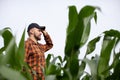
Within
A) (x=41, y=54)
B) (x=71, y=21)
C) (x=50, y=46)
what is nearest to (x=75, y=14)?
(x=71, y=21)

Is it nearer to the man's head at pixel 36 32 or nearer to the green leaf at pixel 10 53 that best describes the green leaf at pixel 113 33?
the green leaf at pixel 10 53

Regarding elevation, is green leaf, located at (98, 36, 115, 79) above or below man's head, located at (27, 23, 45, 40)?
above

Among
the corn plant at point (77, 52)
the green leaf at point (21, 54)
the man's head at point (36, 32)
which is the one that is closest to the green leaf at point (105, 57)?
the corn plant at point (77, 52)

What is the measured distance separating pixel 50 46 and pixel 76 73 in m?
1.04

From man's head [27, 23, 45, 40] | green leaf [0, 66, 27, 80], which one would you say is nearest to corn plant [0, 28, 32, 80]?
green leaf [0, 66, 27, 80]

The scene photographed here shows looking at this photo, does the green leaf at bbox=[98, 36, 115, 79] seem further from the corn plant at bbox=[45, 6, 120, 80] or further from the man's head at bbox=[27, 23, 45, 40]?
the man's head at bbox=[27, 23, 45, 40]

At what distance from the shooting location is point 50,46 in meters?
1.41

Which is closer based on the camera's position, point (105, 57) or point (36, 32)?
point (105, 57)

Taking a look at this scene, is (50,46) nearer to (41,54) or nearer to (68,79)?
(41,54)

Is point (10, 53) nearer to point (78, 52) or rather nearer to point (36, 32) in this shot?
point (78, 52)

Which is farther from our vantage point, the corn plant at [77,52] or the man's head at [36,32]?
the man's head at [36,32]

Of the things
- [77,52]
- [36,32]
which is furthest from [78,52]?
[36,32]

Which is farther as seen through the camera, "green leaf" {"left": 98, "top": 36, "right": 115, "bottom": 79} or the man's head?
the man's head

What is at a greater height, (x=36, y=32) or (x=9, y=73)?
(x=9, y=73)
